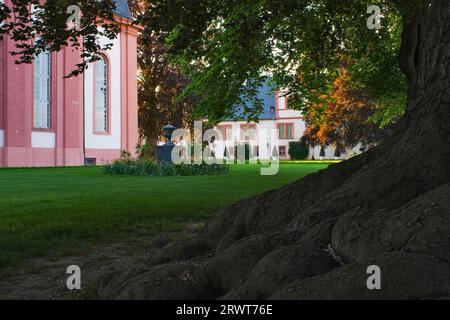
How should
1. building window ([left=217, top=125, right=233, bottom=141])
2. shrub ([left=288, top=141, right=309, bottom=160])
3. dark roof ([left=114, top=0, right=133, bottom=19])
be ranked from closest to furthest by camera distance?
dark roof ([left=114, top=0, right=133, bottom=19])
shrub ([left=288, top=141, right=309, bottom=160])
building window ([left=217, top=125, right=233, bottom=141])

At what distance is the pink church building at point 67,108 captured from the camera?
29.1 m

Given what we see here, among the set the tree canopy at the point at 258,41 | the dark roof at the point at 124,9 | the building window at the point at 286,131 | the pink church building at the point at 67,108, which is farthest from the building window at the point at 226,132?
the tree canopy at the point at 258,41

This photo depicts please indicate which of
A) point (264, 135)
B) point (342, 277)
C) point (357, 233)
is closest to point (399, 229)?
point (357, 233)

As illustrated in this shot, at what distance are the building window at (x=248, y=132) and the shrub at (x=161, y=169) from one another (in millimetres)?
46937

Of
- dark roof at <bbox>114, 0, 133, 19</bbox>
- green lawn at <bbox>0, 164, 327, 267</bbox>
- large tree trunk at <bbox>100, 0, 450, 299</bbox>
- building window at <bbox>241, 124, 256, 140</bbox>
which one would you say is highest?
dark roof at <bbox>114, 0, 133, 19</bbox>

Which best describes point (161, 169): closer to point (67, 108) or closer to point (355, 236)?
point (67, 108)

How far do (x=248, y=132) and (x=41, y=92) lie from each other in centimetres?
4149

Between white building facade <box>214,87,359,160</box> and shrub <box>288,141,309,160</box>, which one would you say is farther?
white building facade <box>214,87,359,160</box>

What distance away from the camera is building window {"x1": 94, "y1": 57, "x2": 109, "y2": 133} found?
35906mm

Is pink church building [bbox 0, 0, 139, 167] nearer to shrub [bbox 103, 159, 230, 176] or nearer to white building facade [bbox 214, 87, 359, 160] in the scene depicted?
shrub [bbox 103, 159, 230, 176]

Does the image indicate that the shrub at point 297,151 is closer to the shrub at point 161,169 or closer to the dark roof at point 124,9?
the dark roof at point 124,9

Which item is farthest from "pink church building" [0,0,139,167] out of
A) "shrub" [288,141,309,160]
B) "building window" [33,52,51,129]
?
"shrub" [288,141,309,160]

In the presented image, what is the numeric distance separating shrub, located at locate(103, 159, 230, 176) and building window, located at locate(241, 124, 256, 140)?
4694 centimetres
